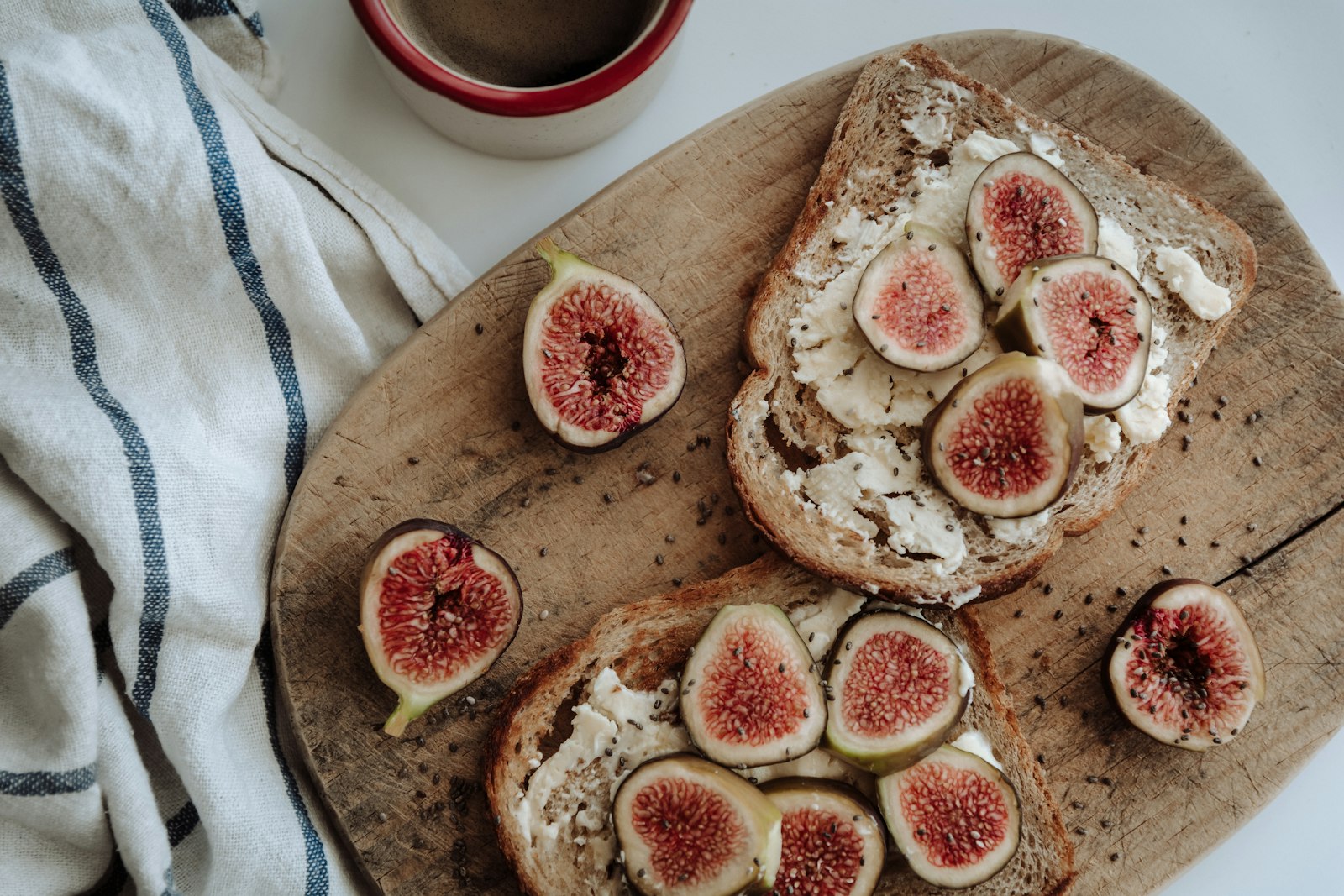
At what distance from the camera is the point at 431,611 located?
221 cm

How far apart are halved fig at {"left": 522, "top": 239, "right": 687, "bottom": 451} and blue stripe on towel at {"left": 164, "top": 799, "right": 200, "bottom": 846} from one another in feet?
4.02

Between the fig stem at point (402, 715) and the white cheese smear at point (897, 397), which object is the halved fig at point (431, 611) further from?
the white cheese smear at point (897, 397)

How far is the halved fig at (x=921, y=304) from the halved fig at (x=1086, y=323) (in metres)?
0.10

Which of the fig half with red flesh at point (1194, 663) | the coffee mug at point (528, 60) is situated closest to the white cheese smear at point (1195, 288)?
the fig half with red flesh at point (1194, 663)

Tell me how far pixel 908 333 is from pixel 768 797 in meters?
1.12

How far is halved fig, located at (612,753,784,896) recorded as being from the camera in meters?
2.11

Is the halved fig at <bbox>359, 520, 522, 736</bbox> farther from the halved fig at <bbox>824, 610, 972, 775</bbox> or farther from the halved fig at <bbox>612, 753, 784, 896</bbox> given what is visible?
the halved fig at <bbox>824, 610, 972, 775</bbox>

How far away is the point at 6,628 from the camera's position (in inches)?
81.4

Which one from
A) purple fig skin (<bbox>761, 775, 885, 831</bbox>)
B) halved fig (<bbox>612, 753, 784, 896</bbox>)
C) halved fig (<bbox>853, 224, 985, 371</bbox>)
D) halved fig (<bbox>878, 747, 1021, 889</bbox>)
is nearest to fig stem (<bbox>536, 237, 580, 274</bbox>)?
halved fig (<bbox>853, 224, 985, 371</bbox>)

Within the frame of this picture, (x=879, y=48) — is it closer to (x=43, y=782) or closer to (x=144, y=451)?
(x=144, y=451)

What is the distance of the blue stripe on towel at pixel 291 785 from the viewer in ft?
7.25

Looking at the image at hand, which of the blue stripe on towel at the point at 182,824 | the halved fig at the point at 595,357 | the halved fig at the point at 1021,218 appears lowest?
the blue stripe on towel at the point at 182,824

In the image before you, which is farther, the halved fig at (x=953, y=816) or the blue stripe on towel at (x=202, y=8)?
the blue stripe on towel at (x=202, y=8)

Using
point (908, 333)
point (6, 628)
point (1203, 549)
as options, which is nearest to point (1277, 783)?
point (1203, 549)
